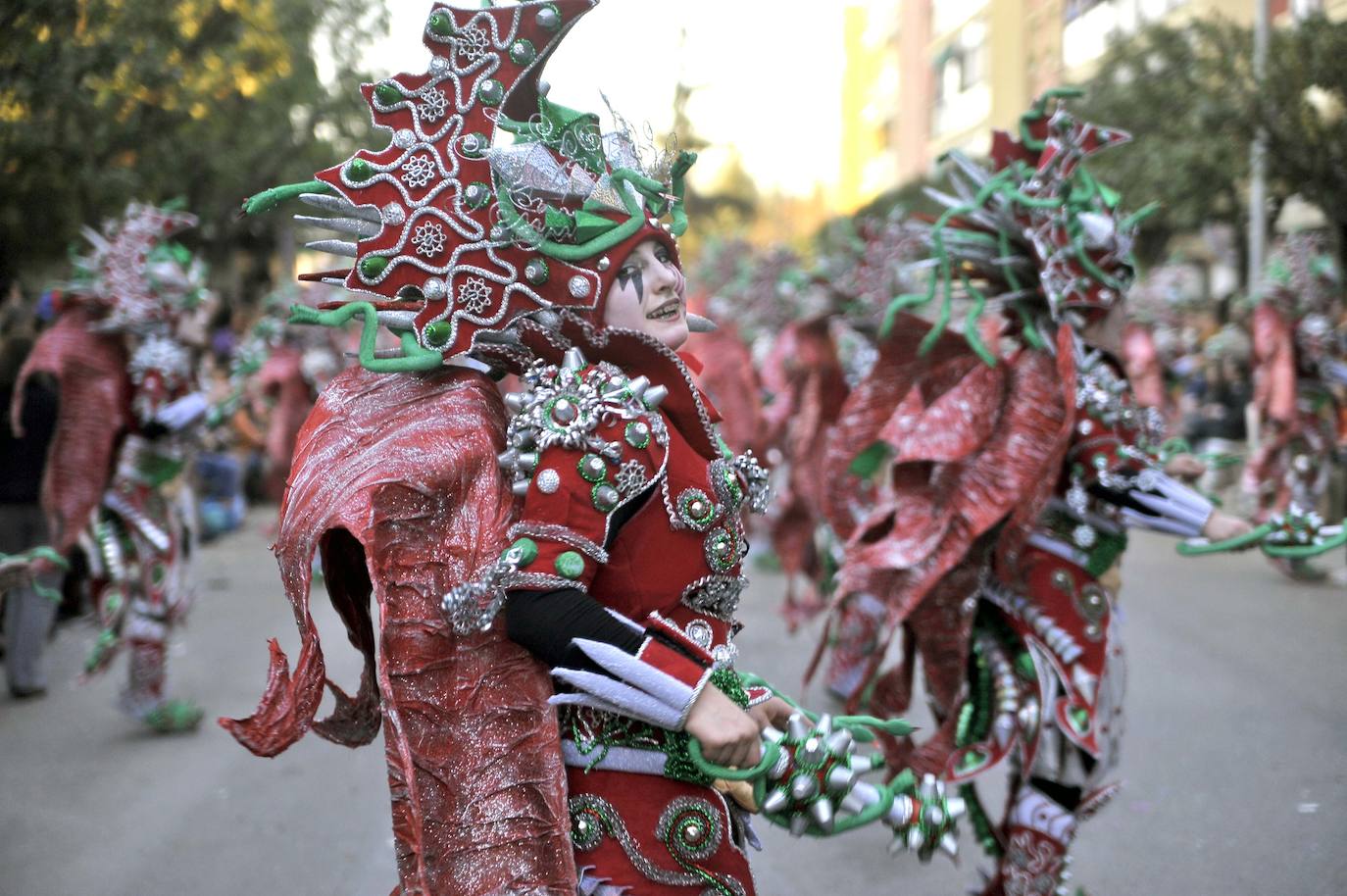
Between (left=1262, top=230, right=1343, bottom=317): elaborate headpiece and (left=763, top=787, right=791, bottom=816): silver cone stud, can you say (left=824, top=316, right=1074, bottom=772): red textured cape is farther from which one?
(left=1262, top=230, right=1343, bottom=317): elaborate headpiece

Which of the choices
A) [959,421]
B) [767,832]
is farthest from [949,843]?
[767,832]

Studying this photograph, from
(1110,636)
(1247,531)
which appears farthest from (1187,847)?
(1247,531)

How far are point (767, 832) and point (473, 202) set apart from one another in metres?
3.59

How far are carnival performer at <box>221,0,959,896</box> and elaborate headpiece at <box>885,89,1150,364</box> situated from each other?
1866 mm

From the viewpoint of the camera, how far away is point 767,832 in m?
5.29

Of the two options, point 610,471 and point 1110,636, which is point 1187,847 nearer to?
point 1110,636

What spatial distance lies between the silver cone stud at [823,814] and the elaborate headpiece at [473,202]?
93 centimetres

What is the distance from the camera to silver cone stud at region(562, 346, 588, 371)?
2.28 meters

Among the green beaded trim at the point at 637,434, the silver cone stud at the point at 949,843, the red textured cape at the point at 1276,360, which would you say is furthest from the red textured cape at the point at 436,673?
the red textured cape at the point at 1276,360

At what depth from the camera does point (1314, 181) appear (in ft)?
32.0

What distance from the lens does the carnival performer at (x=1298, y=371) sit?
9.66 m

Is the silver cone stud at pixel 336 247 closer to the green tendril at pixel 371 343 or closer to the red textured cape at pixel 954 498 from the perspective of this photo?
the green tendril at pixel 371 343

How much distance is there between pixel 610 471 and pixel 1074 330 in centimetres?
229

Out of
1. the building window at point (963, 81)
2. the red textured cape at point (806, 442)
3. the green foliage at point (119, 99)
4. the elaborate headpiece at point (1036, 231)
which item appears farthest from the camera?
the building window at point (963, 81)
